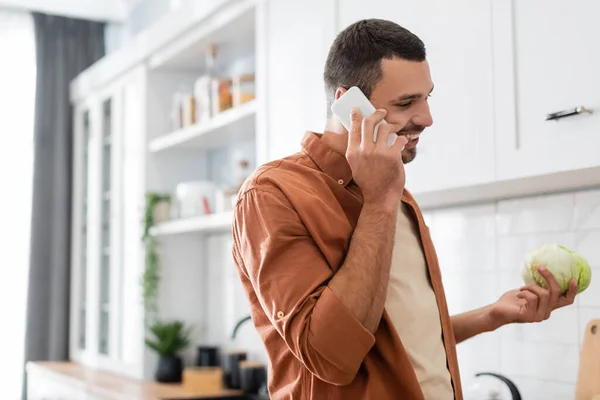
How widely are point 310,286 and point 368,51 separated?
0.41m

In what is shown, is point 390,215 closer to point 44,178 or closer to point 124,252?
point 124,252

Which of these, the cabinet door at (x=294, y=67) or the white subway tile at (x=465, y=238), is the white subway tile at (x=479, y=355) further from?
the cabinet door at (x=294, y=67)

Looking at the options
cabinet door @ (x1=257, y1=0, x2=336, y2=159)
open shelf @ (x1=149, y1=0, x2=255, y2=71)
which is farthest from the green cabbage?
open shelf @ (x1=149, y1=0, x2=255, y2=71)

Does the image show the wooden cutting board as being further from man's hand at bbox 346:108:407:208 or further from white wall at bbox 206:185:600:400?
man's hand at bbox 346:108:407:208

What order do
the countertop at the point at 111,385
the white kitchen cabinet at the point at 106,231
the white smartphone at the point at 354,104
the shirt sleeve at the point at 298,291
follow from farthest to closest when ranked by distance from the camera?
the white kitchen cabinet at the point at 106,231, the countertop at the point at 111,385, the white smartphone at the point at 354,104, the shirt sleeve at the point at 298,291

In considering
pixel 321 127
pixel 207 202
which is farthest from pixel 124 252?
pixel 321 127

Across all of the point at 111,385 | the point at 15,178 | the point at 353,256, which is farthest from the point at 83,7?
the point at 353,256

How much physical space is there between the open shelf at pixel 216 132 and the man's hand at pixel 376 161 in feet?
5.31

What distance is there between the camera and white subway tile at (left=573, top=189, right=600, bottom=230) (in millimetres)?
1987

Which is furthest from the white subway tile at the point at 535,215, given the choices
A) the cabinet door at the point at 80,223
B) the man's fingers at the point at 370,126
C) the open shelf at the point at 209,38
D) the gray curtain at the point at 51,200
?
the gray curtain at the point at 51,200

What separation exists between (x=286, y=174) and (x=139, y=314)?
8.18 ft

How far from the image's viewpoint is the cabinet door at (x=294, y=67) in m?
2.44

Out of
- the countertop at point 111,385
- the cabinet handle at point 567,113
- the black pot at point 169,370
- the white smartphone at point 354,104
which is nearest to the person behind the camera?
the white smartphone at point 354,104

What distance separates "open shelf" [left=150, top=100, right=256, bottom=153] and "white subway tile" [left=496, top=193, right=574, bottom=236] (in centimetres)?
100
